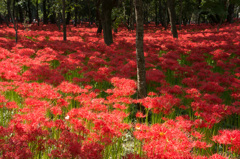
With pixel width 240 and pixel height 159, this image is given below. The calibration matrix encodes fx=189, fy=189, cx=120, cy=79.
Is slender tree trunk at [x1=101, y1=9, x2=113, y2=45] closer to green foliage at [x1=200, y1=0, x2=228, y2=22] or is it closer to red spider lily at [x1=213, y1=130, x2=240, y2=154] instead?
red spider lily at [x1=213, y1=130, x2=240, y2=154]

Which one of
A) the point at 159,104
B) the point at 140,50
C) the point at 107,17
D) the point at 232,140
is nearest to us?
the point at 232,140

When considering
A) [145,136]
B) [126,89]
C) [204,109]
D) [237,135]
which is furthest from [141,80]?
[237,135]

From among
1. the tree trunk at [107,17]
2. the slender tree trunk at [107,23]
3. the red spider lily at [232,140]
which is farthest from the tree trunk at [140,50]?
the slender tree trunk at [107,23]

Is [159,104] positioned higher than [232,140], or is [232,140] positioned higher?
[159,104]

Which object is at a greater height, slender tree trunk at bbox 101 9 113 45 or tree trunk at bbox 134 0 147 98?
slender tree trunk at bbox 101 9 113 45

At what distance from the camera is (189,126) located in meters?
3.46

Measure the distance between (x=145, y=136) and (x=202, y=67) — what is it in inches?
249

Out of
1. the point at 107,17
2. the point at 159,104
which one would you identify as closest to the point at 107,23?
the point at 107,17

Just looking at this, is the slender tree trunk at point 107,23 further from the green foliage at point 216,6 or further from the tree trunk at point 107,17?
the green foliage at point 216,6

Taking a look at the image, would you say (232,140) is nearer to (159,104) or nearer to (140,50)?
(159,104)

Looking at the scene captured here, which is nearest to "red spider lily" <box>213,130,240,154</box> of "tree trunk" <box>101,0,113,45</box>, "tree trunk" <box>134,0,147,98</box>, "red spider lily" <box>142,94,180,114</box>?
"red spider lily" <box>142,94,180,114</box>

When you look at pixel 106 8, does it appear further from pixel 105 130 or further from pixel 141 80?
pixel 105 130

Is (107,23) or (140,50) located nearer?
(140,50)

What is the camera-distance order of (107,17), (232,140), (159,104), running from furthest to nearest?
(107,17), (159,104), (232,140)
